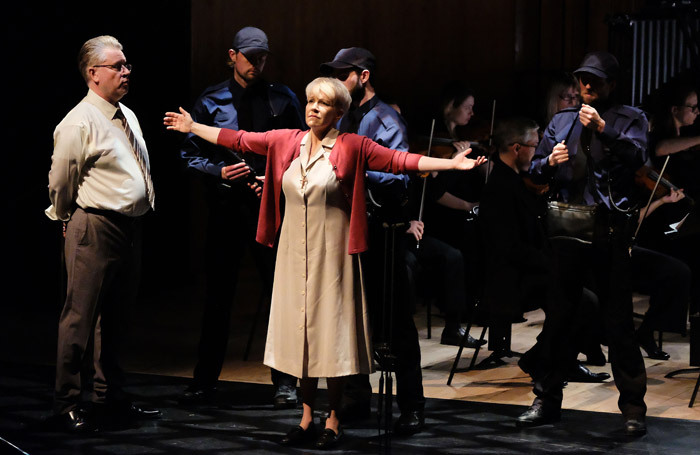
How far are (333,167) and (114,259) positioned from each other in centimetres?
102

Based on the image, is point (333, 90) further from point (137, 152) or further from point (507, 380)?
point (507, 380)

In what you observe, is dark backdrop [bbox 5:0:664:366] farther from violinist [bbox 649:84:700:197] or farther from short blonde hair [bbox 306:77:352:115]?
short blonde hair [bbox 306:77:352:115]

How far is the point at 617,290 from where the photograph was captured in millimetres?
3898

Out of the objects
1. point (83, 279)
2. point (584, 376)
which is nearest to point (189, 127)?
point (83, 279)

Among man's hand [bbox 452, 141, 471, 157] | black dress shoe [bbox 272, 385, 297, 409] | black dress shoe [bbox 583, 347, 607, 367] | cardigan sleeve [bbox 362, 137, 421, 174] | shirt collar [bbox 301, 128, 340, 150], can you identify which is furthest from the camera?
man's hand [bbox 452, 141, 471, 157]

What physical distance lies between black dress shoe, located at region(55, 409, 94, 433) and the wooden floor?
3.24ft

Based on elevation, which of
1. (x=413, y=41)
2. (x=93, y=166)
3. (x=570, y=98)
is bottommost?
(x=93, y=166)

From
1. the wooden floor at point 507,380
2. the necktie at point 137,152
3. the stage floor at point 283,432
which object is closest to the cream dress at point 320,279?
the stage floor at point 283,432

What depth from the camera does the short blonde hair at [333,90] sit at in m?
3.62

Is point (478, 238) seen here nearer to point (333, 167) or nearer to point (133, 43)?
point (333, 167)

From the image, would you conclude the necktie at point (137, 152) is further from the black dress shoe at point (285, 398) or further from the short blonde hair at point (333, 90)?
the black dress shoe at point (285, 398)

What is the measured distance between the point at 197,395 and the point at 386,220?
1208 millimetres

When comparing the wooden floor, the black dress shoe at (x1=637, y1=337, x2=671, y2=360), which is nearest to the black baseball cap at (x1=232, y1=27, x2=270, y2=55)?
the wooden floor

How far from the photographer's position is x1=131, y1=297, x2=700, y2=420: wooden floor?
4.41 m
